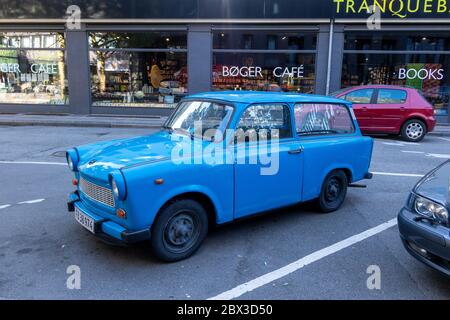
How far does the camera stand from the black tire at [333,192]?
508cm

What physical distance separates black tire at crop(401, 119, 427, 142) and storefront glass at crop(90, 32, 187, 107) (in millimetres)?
8253

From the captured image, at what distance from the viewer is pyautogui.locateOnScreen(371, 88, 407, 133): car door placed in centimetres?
1104

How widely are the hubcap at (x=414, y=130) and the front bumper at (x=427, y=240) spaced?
8708mm

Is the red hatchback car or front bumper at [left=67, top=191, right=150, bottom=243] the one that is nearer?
front bumper at [left=67, top=191, right=150, bottom=243]

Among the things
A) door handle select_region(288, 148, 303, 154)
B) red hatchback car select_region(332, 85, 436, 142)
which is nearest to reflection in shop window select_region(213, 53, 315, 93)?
red hatchback car select_region(332, 85, 436, 142)

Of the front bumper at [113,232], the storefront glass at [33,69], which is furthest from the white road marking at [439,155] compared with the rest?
the storefront glass at [33,69]

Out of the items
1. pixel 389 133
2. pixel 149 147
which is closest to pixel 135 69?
pixel 389 133

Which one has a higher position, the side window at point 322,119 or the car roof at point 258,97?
the car roof at point 258,97

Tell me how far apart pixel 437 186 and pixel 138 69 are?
A: 13.8 metres

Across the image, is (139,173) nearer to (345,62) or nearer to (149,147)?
(149,147)

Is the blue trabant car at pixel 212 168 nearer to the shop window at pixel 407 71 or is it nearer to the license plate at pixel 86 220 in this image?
the license plate at pixel 86 220

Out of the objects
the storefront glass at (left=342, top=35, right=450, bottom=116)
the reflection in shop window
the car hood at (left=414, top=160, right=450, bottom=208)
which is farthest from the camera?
the reflection in shop window

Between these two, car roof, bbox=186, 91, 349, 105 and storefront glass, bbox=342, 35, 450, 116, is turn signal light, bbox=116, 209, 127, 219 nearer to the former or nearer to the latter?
car roof, bbox=186, 91, 349, 105

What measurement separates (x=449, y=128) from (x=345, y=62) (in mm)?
4374
